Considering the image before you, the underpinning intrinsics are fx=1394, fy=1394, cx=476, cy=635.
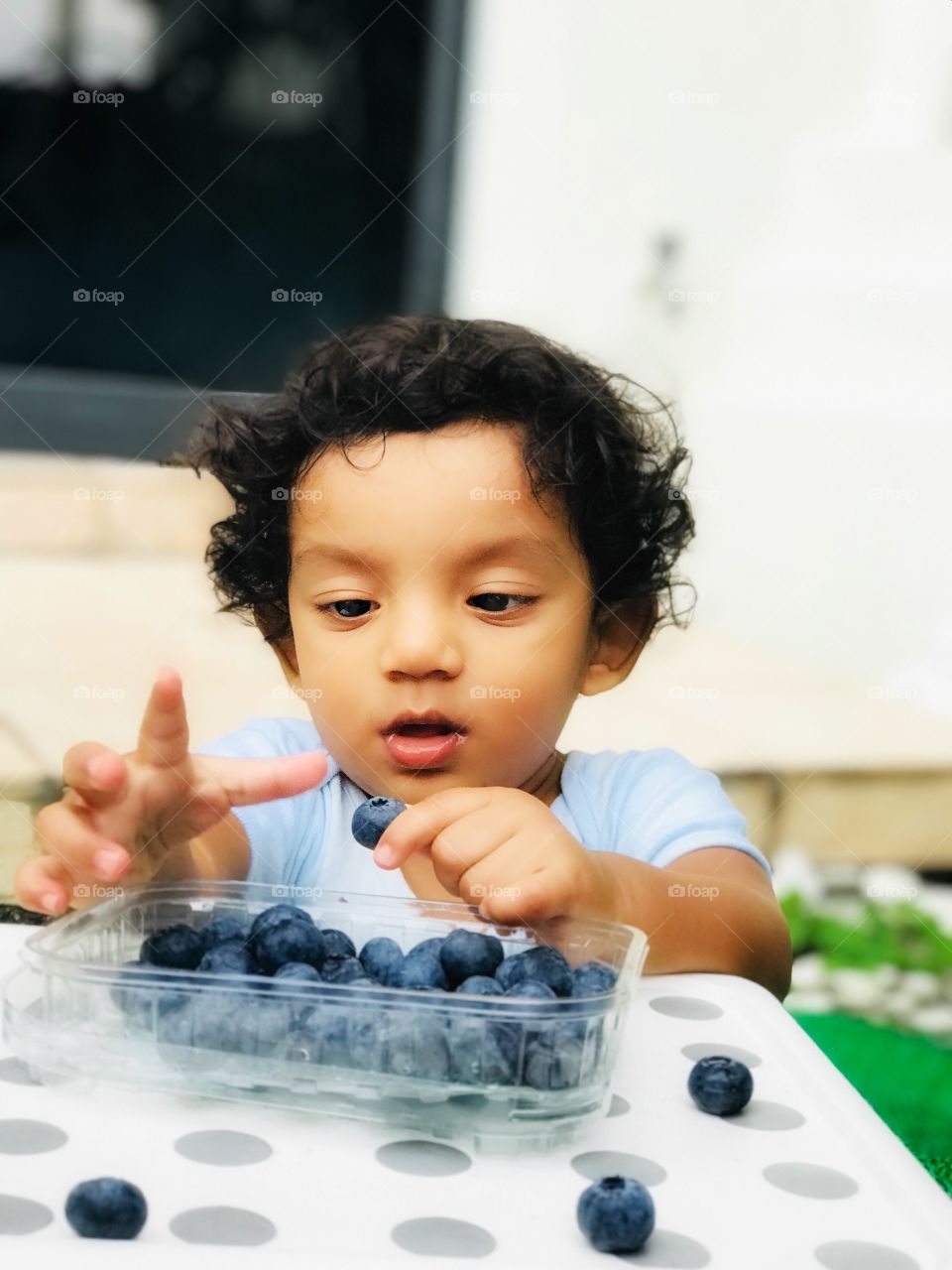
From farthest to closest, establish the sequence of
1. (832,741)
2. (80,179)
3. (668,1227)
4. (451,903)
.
Answer: 1. (832,741)
2. (80,179)
3. (451,903)
4. (668,1227)

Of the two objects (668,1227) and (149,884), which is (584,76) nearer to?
(149,884)

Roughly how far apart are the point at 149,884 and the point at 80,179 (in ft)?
6.05

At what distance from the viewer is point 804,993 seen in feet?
8.35

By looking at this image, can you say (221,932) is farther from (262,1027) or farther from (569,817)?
(569,817)

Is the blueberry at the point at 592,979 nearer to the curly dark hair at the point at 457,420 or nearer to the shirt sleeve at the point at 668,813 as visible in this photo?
the shirt sleeve at the point at 668,813

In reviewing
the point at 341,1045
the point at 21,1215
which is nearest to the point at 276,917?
the point at 341,1045

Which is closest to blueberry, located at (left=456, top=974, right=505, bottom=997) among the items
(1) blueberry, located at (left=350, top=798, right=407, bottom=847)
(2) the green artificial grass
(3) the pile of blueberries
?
(3) the pile of blueberries

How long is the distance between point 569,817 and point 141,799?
51 cm

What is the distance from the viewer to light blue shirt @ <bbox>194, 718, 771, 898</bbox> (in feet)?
3.94

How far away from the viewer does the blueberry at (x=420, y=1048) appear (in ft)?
2.22

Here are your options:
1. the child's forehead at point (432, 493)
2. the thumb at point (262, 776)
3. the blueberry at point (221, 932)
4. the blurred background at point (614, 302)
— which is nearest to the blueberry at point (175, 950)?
the blueberry at point (221, 932)

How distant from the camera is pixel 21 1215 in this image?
60 centimetres

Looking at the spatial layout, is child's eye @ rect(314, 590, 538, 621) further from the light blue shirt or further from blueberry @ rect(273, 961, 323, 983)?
blueberry @ rect(273, 961, 323, 983)

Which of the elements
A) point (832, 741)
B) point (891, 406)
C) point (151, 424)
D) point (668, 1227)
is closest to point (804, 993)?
point (832, 741)
